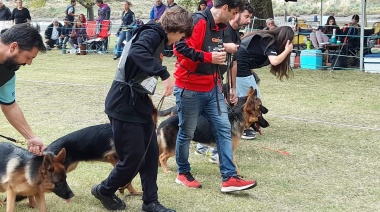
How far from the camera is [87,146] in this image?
5.25m

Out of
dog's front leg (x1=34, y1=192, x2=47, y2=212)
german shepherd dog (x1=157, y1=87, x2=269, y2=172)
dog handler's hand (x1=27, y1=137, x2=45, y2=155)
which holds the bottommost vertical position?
dog's front leg (x1=34, y1=192, x2=47, y2=212)

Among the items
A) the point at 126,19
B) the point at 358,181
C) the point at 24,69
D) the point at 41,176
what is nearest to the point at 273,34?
the point at 358,181

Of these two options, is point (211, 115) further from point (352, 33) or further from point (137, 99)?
point (352, 33)

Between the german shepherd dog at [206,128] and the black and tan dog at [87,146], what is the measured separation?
1.00 m

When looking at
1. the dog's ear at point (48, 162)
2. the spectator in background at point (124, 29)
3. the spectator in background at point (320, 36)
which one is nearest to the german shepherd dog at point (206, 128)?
the dog's ear at point (48, 162)

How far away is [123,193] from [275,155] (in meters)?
2.43

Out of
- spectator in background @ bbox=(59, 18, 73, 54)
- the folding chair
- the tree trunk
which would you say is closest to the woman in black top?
the tree trunk

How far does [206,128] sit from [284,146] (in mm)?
1718

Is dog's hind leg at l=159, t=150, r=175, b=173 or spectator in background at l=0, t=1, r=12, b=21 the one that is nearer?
dog's hind leg at l=159, t=150, r=175, b=173

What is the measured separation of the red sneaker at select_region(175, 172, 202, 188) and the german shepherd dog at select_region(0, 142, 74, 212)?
5.12ft

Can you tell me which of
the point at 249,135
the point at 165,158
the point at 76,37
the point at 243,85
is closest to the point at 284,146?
the point at 249,135

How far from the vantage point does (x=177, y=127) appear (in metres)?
6.35

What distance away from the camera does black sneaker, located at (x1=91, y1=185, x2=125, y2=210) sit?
5020mm

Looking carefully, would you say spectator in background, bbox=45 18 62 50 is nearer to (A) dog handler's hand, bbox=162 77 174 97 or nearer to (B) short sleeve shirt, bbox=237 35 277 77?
(B) short sleeve shirt, bbox=237 35 277 77
